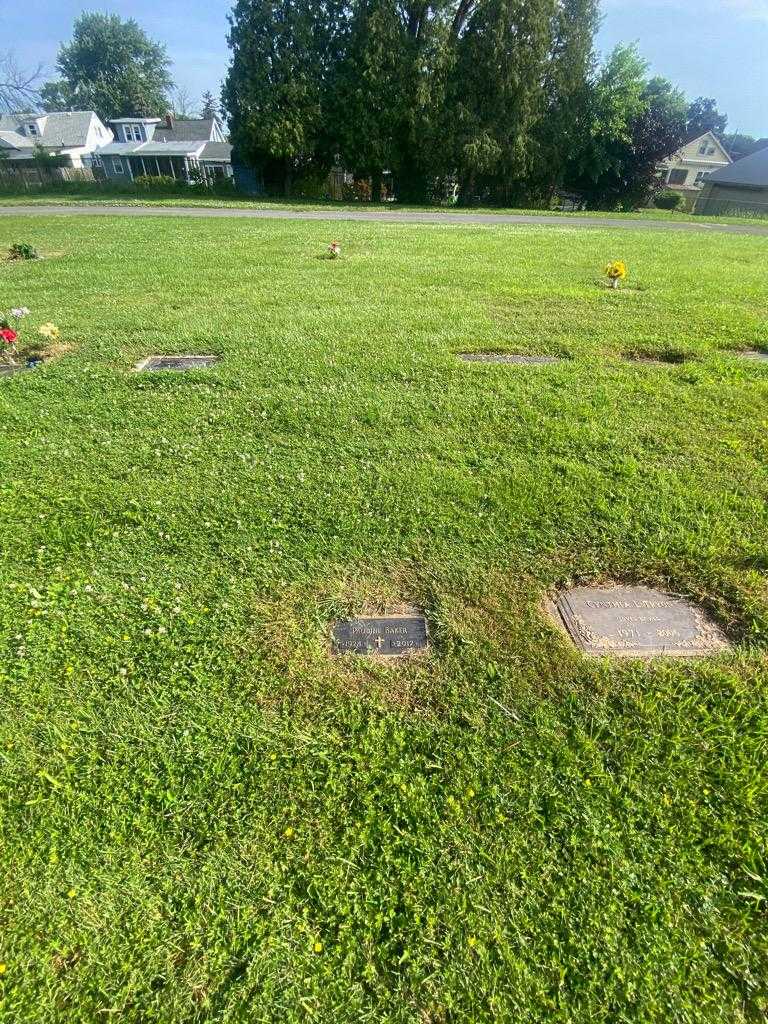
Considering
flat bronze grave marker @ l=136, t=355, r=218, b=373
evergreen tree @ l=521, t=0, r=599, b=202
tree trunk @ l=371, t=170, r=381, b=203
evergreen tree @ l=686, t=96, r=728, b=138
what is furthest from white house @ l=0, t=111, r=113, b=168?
evergreen tree @ l=686, t=96, r=728, b=138

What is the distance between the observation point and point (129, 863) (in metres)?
1.53

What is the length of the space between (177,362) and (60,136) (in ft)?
202

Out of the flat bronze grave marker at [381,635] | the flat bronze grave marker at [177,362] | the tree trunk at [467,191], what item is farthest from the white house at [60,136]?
the flat bronze grave marker at [381,635]

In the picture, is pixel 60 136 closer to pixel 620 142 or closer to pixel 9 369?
pixel 620 142

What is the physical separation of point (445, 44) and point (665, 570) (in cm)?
3248

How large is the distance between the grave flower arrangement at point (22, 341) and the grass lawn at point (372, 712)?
2.01ft

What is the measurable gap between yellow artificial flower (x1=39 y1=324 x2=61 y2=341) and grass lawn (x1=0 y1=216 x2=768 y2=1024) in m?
1.15

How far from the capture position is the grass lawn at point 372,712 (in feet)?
4.43

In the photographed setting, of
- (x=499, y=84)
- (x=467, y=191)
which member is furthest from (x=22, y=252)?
(x=499, y=84)

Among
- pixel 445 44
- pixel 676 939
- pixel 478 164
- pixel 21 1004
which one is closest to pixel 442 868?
pixel 676 939

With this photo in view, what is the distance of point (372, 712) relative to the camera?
1938mm

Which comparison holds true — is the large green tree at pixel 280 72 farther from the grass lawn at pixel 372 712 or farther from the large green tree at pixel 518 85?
the grass lawn at pixel 372 712

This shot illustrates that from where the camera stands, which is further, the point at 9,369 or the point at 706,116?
the point at 706,116

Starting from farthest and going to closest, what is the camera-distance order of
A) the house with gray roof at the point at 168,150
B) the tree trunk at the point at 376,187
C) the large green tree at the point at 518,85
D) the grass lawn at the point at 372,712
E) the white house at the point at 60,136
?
the white house at the point at 60,136
the house with gray roof at the point at 168,150
the tree trunk at the point at 376,187
the large green tree at the point at 518,85
the grass lawn at the point at 372,712
